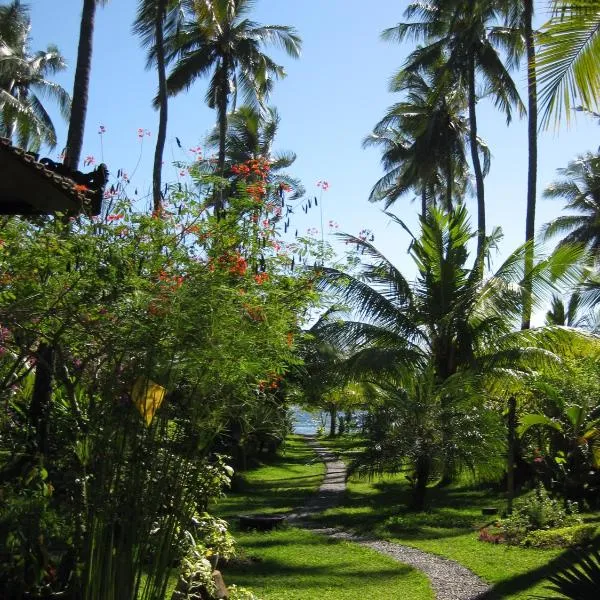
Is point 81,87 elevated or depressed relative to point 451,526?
elevated

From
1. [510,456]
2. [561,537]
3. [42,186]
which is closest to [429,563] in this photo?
[561,537]

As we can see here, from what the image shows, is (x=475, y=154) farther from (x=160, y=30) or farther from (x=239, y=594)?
(x=239, y=594)

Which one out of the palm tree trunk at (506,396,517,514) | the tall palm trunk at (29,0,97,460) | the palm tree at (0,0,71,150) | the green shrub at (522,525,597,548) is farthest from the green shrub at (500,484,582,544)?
the palm tree at (0,0,71,150)

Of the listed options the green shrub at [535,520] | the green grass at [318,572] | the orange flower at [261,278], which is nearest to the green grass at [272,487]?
the green grass at [318,572]

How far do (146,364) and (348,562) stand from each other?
7.17 meters

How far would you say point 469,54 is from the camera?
91.5ft

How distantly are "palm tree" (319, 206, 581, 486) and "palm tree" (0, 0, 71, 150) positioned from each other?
61.3ft

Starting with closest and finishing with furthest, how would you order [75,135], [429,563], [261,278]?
[261,278] → [75,135] → [429,563]

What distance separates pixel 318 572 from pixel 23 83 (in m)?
31.9

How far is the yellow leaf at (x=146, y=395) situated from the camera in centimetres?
522

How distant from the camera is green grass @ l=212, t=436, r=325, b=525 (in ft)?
56.7

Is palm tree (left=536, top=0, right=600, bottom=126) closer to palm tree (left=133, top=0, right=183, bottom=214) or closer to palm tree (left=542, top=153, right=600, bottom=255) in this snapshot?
palm tree (left=133, top=0, right=183, bottom=214)

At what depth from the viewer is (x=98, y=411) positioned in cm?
539

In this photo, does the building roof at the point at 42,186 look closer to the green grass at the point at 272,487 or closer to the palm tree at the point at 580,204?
the green grass at the point at 272,487
